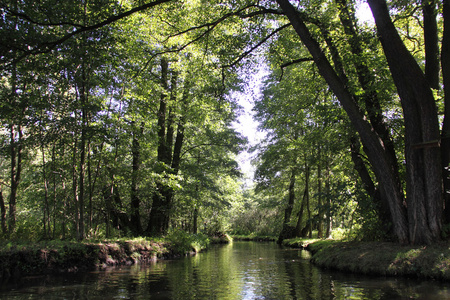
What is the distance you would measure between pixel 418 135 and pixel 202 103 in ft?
32.6

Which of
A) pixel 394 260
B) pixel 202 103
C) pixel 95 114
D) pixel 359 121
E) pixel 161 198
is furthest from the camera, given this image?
pixel 202 103

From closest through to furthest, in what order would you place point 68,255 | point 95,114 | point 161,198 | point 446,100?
1. point 446,100
2. point 68,255
3. point 95,114
4. point 161,198

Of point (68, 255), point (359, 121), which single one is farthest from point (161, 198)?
point (359, 121)

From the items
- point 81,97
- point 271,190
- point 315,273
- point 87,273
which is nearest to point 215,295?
point 315,273

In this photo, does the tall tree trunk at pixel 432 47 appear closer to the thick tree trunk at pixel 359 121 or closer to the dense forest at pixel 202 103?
the dense forest at pixel 202 103

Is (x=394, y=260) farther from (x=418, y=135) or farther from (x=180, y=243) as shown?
(x=180, y=243)

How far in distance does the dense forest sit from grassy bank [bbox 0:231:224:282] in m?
1.01

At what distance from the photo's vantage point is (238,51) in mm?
11039

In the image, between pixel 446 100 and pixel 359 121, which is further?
pixel 446 100

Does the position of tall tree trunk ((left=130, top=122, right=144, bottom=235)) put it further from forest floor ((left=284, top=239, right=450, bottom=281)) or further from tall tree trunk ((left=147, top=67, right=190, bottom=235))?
forest floor ((left=284, top=239, right=450, bottom=281))

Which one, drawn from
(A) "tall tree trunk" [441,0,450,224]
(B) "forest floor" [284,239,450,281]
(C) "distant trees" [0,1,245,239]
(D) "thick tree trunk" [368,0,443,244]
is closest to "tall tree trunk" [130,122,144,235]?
(C) "distant trees" [0,1,245,239]

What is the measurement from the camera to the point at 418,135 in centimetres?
750

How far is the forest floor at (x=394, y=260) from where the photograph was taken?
6164 millimetres

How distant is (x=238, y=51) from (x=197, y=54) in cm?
179
